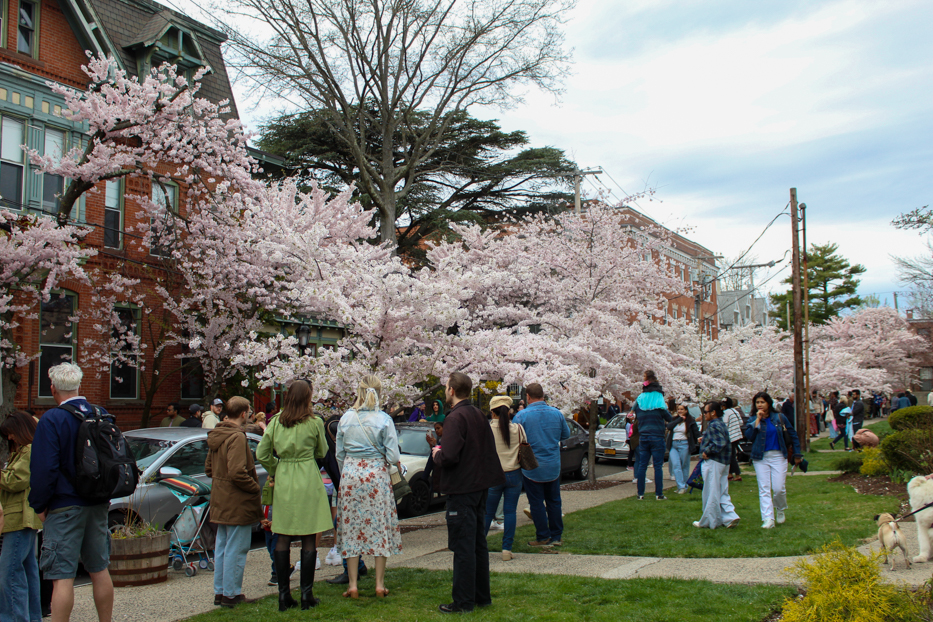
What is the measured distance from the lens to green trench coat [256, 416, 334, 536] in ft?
19.5

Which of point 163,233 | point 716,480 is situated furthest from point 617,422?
point 163,233

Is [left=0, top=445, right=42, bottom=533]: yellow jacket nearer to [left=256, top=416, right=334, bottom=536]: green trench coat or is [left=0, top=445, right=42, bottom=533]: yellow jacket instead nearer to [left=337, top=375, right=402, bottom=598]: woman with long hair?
[left=256, top=416, right=334, bottom=536]: green trench coat

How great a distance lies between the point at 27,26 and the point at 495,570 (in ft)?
54.4

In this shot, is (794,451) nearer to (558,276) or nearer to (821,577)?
(821,577)

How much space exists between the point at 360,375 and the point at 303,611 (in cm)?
429

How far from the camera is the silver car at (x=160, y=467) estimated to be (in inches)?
326

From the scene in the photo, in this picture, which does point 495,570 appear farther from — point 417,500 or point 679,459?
point 679,459

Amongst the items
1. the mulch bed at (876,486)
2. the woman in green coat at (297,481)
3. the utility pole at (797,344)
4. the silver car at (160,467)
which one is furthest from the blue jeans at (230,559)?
the utility pole at (797,344)

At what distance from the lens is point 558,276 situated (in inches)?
680

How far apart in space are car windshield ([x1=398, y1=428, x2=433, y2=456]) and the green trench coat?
6.26 meters

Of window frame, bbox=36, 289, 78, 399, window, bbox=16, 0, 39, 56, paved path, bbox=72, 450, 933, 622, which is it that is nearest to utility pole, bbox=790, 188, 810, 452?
paved path, bbox=72, 450, 933, 622

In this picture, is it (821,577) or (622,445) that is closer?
(821,577)

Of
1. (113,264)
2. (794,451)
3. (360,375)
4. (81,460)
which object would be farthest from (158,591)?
(113,264)

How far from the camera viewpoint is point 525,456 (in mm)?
7926
